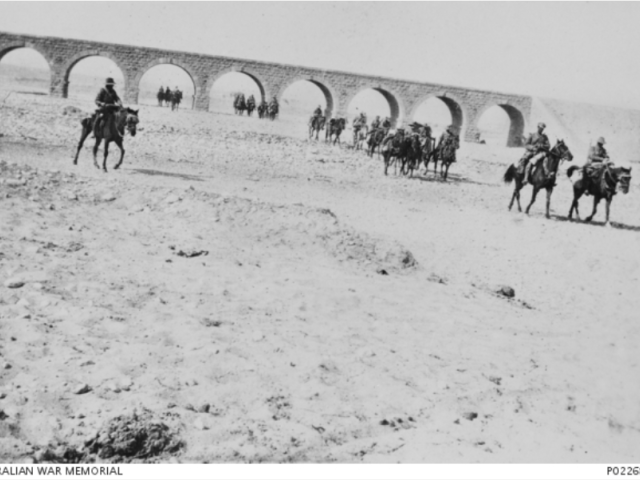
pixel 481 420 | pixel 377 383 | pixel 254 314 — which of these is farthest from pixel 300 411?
pixel 254 314

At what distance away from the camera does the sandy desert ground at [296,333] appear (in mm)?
3295

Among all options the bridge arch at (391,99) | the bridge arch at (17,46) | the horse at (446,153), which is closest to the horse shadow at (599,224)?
the horse at (446,153)

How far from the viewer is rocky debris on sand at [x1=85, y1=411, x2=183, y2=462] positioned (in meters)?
3.01

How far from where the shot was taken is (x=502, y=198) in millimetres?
14648

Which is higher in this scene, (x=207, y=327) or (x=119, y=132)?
(x=119, y=132)

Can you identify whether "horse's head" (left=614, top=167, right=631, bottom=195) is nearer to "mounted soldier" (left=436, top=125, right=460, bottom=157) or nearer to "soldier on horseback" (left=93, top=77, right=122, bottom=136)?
"mounted soldier" (left=436, top=125, right=460, bottom=157)

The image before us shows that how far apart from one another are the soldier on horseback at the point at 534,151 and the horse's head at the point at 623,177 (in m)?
1.40

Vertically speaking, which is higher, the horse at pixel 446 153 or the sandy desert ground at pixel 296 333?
the horse at pixel 446 153

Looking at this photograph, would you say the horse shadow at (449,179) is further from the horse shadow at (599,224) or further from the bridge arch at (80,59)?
the bridge arch at (80,59)

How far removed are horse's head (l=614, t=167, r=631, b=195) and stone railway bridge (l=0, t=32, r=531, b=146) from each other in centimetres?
2386

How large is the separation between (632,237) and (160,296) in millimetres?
8618

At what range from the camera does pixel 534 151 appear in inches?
450

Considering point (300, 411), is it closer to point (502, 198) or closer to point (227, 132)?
point (502, 198)
